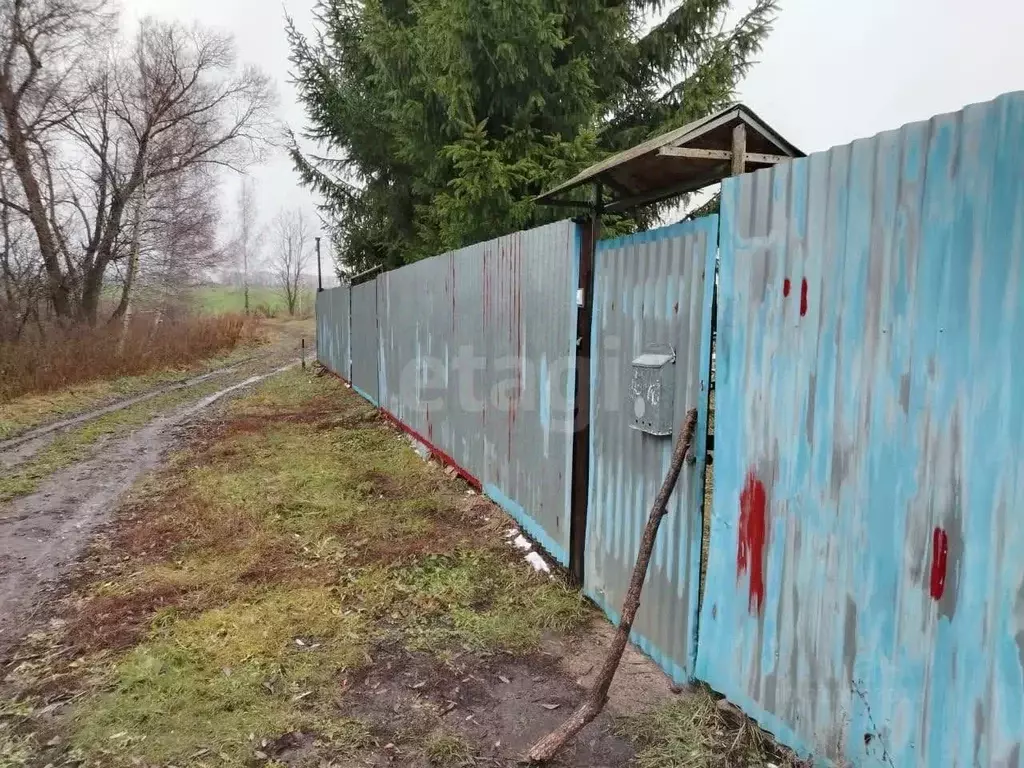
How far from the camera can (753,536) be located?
2422 millimetres

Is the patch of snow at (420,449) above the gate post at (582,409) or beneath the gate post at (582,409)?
beneath

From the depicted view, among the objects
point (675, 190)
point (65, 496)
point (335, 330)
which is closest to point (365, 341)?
point (335, 330)

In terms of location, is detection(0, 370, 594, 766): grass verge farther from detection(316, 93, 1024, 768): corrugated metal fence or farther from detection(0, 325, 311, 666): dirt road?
detection(316, 93, 1024, 768): corrugated metal fence

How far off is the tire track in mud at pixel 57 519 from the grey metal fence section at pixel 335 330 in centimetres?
533

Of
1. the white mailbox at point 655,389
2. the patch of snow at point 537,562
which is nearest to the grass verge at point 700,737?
the white mailbox at point 655,389

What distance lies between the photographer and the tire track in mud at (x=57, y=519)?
13.3 ft

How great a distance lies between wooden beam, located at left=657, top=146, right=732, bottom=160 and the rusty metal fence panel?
57 cm

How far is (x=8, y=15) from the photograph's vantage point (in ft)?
53.9

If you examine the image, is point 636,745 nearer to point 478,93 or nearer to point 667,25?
point 478,93

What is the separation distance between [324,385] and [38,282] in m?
8.78

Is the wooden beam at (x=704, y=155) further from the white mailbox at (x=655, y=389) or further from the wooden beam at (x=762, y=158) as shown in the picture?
the white mailbox at (x=655, y=389)

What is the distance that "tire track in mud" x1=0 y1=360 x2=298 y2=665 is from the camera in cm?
404

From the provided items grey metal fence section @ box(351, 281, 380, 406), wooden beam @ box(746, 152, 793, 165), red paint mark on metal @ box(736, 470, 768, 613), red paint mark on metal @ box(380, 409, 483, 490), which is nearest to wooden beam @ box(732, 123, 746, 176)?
wooden beam @ box(746, 152, 793, 165)

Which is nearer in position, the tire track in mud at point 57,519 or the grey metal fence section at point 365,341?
the tire track in mud at point 57,519
